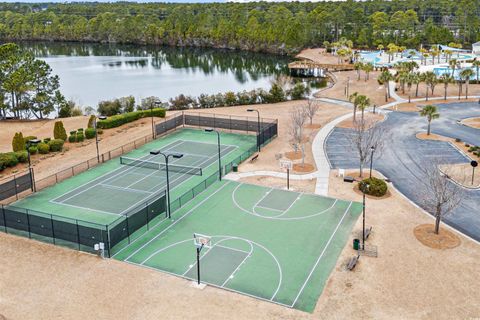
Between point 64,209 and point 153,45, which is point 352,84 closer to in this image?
point 64,209

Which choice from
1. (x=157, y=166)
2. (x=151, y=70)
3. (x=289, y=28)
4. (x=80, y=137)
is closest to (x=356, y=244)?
(x=157, y=166)

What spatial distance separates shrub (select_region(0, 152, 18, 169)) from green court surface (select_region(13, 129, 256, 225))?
23.3 feet

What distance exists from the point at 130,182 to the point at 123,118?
2131cm

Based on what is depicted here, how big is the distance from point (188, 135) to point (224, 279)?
32220mm

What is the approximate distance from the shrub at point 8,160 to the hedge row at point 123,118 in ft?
45.7

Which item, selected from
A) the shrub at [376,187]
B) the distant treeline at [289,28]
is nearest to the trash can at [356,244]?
the shrub at [376,187]

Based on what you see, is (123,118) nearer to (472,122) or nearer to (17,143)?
(17,143)

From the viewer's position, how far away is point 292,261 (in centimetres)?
2998

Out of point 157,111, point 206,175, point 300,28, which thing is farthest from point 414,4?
point 206,175

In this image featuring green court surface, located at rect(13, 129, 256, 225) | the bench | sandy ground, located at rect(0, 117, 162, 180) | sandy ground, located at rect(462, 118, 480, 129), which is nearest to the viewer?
the bench

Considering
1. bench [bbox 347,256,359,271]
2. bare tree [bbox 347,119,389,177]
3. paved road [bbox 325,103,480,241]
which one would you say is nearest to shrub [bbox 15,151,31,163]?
paved road [bbox 325,103,480,241]

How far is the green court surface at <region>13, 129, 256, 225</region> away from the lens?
37.9 meters

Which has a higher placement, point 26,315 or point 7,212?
point 7,212

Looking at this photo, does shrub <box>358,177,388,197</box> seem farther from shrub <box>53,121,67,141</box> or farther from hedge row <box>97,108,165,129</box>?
shrub <box>53,121,67,141</box>
